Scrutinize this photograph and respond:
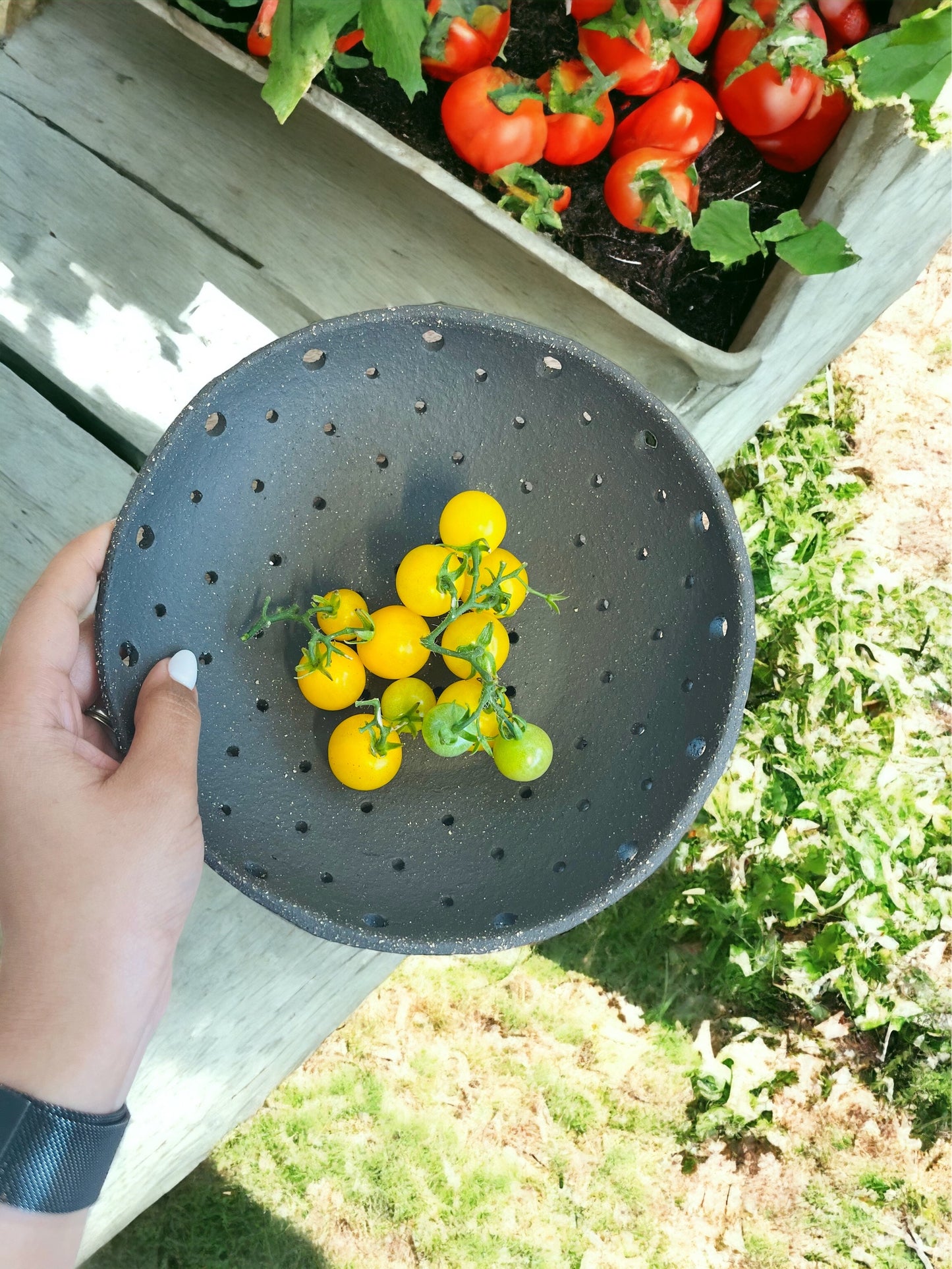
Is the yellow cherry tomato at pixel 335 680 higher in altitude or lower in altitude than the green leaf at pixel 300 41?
lower

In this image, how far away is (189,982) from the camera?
1.34 metres

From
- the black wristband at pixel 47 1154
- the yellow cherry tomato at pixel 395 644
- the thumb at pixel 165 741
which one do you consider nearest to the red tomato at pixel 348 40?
the yellow cherry tomato at pixel 395 644

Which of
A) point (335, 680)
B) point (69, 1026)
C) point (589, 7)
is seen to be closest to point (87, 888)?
point (69, 1026)

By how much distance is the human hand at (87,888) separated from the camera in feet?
3.28

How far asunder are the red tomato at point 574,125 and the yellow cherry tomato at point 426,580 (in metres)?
0.67

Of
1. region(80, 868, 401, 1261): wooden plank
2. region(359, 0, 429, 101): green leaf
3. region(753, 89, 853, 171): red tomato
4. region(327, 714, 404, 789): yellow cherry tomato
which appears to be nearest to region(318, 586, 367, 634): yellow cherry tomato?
region(327, 714, 404, 789): yellow cherry tomato

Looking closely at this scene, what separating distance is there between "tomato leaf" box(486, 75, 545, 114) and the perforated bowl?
39 cm

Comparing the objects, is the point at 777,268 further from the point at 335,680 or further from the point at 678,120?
the point at 335,680

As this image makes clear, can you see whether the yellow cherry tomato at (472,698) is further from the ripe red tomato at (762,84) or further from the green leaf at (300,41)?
the ripe red tomato at (762,84)

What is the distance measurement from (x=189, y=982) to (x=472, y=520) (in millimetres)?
745

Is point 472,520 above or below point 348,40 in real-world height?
below

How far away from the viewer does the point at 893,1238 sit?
198cm

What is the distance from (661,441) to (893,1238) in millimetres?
1777

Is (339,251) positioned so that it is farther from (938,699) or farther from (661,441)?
(938,699)
